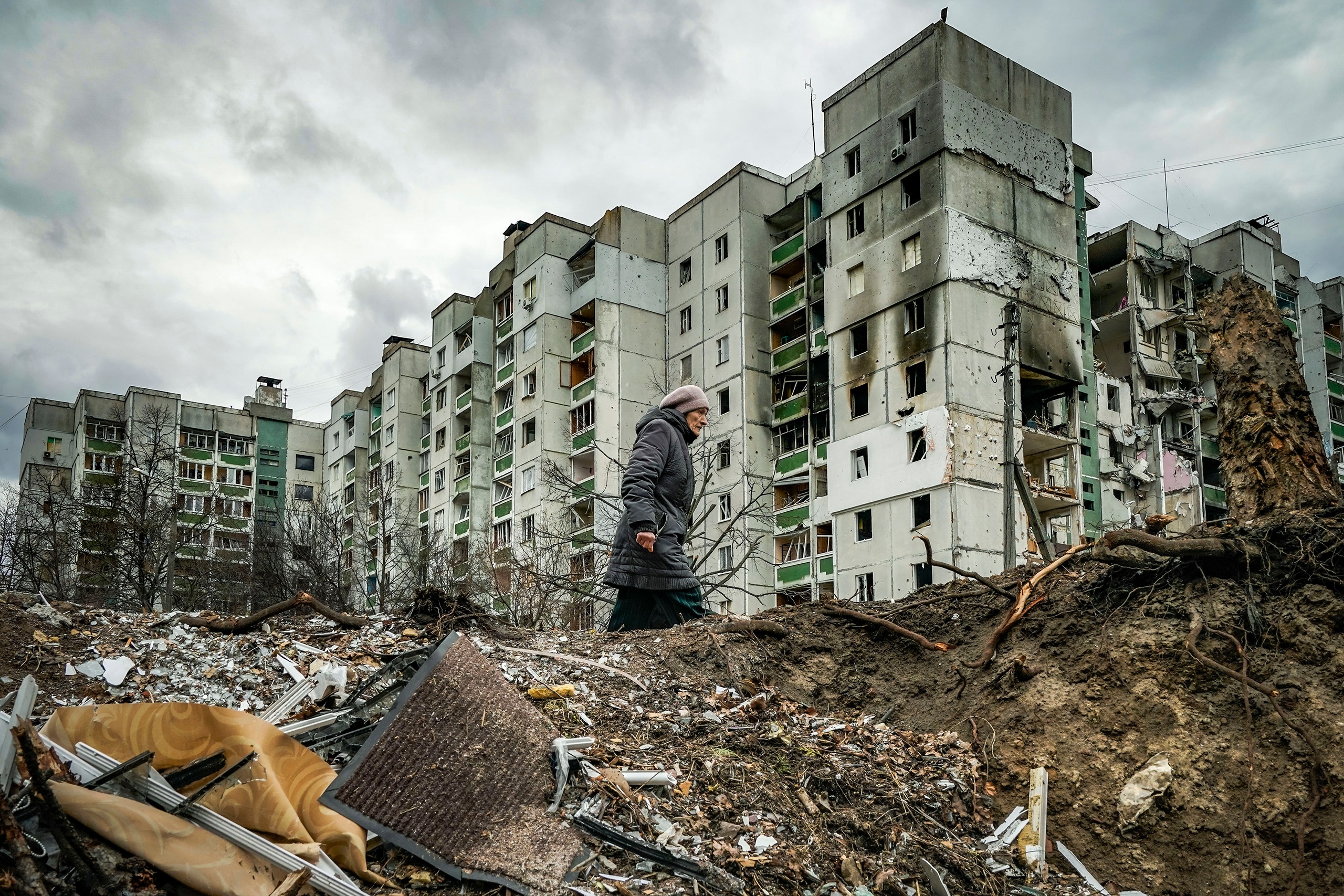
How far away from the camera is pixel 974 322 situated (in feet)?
107

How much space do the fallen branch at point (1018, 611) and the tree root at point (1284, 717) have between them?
1.09 meters

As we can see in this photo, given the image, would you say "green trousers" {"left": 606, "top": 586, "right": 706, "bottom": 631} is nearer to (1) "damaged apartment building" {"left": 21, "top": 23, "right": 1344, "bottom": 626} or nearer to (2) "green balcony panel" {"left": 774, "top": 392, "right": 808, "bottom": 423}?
(1) "damaged apartment building" {"left": 21, "top": 23, "right": 1344, "bottom": 626}

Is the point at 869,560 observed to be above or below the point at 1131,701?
above

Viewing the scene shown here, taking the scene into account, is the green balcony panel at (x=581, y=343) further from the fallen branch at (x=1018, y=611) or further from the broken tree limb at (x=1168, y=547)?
the broken tree limb at (x=1168, y=547)

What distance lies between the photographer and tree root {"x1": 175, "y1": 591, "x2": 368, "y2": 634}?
5664 millimetres

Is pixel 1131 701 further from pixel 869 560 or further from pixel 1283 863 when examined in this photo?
pixel 869 560

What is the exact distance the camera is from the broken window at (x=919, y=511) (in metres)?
31.9

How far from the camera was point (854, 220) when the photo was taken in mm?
36406

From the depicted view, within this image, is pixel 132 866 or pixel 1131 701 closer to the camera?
pixel 132 866

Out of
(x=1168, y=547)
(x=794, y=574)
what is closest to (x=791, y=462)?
(x=794, y=574)

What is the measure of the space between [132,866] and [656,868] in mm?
1848

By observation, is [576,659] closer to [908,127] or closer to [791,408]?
[908,127]

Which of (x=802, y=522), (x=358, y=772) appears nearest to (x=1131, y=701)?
(x=358, y=772)

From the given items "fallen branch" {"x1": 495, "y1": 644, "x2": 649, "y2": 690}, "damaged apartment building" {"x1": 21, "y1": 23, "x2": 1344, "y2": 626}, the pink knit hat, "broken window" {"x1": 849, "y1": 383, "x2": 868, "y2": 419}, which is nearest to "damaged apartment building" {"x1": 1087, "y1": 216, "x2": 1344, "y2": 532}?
"damaged apartment building" {"x1": 21, "y1": 23, "x2": 1344, "y2": 626}
